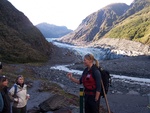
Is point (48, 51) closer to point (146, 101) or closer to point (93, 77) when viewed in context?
point (146, 101)

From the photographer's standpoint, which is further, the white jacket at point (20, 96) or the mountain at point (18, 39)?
the mountain at point (18, 39)

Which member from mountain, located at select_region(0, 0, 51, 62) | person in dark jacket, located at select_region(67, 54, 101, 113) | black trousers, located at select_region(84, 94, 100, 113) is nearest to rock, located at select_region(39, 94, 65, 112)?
black trousers, located at select_region(84, 94, 100, 113)

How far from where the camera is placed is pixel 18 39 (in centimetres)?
8131

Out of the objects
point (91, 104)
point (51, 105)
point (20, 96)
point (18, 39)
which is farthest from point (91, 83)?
point (18, 39)

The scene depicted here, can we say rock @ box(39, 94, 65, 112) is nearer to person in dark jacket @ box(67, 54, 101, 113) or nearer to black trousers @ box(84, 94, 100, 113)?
black trousers @ box(84, 94, 100, 113)

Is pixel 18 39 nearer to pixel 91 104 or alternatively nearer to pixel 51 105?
pixel 51 105

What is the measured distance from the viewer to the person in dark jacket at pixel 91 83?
8555mm

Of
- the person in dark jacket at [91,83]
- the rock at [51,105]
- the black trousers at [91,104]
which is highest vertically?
the person in dark jacket at [91,83]

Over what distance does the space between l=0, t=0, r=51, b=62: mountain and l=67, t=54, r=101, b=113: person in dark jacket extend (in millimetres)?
56912

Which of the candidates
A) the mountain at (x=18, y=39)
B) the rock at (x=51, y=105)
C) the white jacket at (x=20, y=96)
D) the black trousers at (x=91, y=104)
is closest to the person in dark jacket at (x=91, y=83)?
the black trousers at (x=91, y=104)

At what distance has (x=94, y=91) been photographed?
874 cm

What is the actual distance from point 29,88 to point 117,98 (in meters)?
10.6

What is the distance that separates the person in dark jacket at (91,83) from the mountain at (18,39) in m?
56.9

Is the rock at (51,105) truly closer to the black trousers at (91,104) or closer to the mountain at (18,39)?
the black trousers at (91,104)
